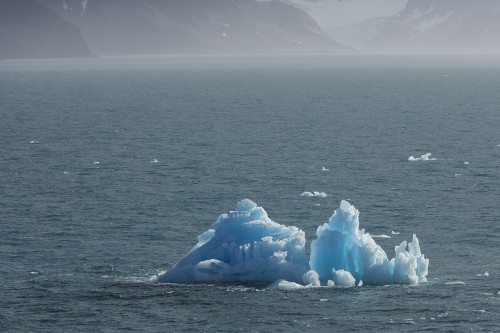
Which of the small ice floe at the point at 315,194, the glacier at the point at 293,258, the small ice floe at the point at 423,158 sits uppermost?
the small ice floe at the point at 423,158

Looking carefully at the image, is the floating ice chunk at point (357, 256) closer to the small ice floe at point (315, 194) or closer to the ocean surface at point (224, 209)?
the ocean surface at point (224, 209)

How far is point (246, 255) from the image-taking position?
65.6 metres

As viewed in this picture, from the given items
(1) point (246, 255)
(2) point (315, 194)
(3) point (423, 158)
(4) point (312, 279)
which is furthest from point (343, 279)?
(3) point (423, 158)

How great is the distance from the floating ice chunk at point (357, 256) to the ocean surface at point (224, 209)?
3.38ft

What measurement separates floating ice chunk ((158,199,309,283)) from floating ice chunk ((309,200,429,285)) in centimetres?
135

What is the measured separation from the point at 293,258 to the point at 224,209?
23.3 m

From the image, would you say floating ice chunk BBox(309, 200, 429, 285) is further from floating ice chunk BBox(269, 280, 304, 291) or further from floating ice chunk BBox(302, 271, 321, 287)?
floating ice chunk BBox(269, 280, 304, 291)

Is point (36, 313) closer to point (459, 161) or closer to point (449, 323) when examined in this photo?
point (449, 323)

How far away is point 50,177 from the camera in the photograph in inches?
4075

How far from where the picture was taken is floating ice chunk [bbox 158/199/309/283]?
6506 centimetres

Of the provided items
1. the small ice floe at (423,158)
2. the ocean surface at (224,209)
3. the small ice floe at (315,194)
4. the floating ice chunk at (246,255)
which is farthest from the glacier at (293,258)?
the small ice floe at (423,158)

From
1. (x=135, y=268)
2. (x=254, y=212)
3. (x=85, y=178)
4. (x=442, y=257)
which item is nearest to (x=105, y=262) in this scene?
(x=135, y=268)

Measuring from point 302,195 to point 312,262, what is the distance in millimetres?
27517

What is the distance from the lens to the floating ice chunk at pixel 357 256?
64.8 metres
